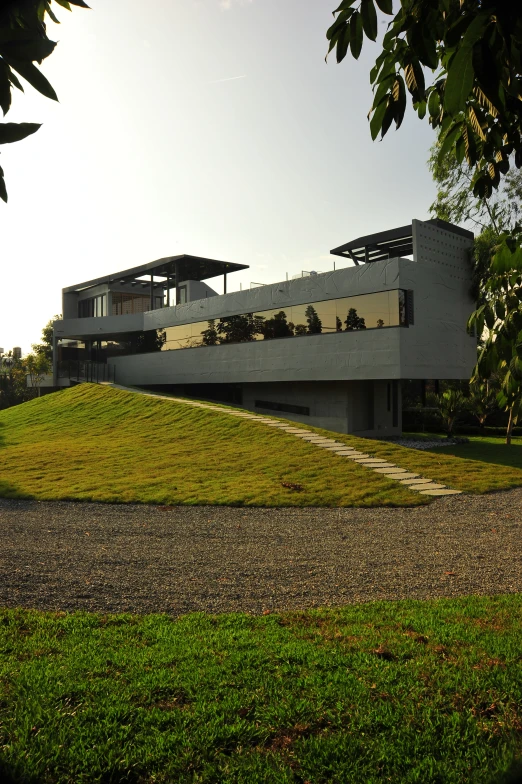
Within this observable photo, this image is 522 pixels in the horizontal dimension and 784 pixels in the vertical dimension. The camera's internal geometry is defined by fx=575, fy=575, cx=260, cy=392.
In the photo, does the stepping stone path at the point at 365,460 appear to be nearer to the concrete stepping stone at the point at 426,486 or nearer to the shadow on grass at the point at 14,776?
the concrete stepping stone at the point at 426,486

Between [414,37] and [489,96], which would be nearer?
[489,96]

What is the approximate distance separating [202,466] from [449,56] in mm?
14146

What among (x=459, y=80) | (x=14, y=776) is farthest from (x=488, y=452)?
(x=459, y=80)

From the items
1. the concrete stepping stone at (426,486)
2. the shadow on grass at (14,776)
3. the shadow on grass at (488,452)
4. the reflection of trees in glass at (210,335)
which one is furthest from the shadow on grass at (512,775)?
the reflection of trees in glass at (210,335)

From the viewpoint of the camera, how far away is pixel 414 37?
94.8 inches

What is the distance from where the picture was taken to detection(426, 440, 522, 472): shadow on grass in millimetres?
18812

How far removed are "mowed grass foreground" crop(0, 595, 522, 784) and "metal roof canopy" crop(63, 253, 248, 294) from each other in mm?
30419

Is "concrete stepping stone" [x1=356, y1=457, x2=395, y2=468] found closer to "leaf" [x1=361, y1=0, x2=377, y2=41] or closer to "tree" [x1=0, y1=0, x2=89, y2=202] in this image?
"leaf" [x1=361, y1=0, x2=377, y2=41]

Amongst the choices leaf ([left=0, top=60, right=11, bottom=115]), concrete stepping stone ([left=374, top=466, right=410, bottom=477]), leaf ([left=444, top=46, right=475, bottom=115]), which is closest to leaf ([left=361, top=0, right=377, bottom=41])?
leaf ([left=444, top=46, right=475, bottom=115])

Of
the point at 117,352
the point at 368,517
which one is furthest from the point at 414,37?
the point at 117,352

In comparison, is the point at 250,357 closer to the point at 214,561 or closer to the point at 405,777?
the point at 214,561

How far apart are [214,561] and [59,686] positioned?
3.68m

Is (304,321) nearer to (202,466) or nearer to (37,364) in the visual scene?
(202,466)

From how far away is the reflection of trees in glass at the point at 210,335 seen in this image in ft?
97.3
